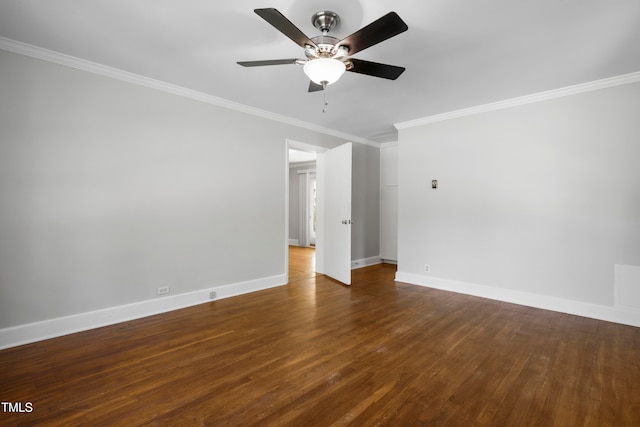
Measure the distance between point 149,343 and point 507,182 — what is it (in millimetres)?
4456

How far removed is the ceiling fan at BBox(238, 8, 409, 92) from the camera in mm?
1681

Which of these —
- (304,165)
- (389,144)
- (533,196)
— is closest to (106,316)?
(533,196)

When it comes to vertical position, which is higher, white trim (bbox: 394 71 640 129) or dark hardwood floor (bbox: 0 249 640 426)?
white trim (bbox: 394 71 640 129)

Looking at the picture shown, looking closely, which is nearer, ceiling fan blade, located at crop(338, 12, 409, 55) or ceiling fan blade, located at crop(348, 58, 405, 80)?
ceiling fan blade, located at crop(338, 12, 409, 55)

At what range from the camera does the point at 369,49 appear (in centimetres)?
251

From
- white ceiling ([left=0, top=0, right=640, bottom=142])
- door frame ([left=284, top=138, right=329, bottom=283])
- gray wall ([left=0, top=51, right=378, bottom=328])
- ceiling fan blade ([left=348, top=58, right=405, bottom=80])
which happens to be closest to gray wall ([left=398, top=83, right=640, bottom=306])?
white ceiling ([left=0, top=0, right=640, bottom=142])

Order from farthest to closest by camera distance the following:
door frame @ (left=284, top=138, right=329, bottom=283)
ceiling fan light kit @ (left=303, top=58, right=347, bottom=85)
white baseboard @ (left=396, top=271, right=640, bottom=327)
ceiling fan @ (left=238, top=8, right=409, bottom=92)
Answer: door frame @ (left=284, top=138, right=329, bottom=283) → white baseboard @ (left=396, top=271, right=640, bottom=327) → ceiling fan light kit @ (left=303, top=58, right=347, bottom=85) → ceiling fan @ (left=238, top=8, right=409, bottom=92)

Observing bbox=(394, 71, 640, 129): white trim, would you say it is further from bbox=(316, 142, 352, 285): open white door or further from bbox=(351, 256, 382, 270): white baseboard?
bbox=(351, 256, 382, 270): white baseboard

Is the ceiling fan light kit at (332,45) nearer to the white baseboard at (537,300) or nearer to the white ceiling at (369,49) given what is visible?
the white ceiling at (369,49)

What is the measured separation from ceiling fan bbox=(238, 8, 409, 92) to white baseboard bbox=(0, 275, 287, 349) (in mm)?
2739

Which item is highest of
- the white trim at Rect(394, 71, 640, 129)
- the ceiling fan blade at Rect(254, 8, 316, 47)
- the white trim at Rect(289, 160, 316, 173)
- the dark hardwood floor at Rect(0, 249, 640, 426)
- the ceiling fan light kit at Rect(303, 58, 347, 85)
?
the white trim at Rect(394, 71, 640, 129)

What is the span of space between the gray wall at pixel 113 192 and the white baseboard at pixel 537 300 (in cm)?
266

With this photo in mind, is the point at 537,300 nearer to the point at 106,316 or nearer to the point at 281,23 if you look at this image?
the point at 281,23

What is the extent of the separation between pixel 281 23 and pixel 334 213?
3.43 m
